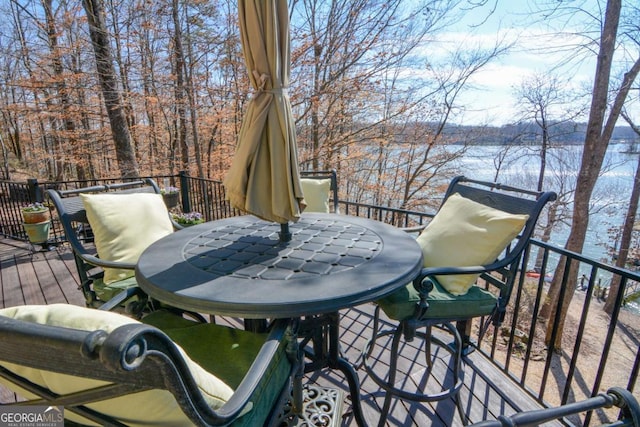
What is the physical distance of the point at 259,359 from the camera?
1003mm

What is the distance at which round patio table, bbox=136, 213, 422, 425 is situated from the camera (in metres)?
1.16

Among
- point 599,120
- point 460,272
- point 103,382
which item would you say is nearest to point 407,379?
point 460,272

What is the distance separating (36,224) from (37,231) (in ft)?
0.32

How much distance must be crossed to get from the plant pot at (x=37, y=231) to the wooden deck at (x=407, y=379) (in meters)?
0.95

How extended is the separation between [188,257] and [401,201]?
34.3ft

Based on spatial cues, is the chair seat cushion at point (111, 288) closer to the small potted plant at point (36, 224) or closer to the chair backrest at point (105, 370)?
the chair backrest at point (105, 370)

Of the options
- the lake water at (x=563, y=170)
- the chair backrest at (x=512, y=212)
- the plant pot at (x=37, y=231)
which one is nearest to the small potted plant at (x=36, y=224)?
the plant pot at (x=37, y=231)

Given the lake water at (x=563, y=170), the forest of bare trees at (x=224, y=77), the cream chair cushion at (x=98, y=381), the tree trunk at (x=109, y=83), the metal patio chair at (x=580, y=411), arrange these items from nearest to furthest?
the cream chair cushion at (x=98, y=381) < the metal patio chair at (x=580, y=411) < the tree trunk at (x=109, y=83) < the forest of bare trees at (x=224, y=77) < the lake water at (x=563, y=170)

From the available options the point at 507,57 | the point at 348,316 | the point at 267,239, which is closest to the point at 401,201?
the point at 507,57

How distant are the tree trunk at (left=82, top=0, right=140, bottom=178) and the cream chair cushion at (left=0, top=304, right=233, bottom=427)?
6748 mm

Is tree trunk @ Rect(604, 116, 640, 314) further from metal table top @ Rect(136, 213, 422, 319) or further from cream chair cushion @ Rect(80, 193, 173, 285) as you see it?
cream chair cushion @ Rect(80, 193, 173, 285)

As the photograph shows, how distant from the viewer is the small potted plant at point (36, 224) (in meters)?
4.14

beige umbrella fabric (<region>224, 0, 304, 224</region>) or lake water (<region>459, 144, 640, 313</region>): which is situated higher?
beige umbrella fabric (<region>224, 0, 304, 224</region>)

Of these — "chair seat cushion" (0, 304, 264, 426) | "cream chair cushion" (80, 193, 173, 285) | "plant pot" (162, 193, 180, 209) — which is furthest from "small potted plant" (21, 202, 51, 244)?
"chair seat cushion" (0, 304, 264, 426)
